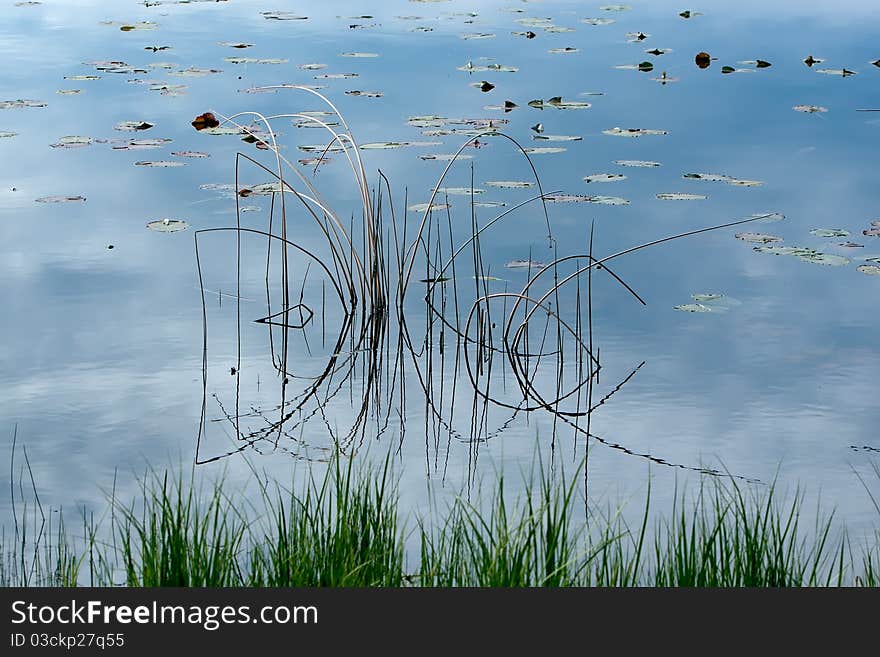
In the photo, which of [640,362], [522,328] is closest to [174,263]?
Result: [522,328]

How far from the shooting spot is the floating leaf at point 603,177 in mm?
7301

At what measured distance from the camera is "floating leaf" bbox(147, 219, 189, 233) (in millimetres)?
6363

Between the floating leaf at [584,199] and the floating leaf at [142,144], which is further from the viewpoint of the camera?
the floating leaf at [142,144]

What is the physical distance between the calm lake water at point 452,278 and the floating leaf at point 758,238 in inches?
0.7

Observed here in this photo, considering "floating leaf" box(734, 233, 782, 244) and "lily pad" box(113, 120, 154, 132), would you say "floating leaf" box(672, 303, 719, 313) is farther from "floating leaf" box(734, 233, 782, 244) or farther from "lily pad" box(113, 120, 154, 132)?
"lily pad" box(113, 120, 154, 132)

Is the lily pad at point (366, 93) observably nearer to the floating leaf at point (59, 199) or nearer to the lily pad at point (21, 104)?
the lily pad at point (21, 104)

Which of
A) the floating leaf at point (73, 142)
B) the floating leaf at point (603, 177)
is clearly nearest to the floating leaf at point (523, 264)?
the floating leaf at point (603, 177)

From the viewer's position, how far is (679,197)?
6980mm

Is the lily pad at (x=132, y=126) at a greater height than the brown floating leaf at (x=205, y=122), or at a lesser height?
lesser

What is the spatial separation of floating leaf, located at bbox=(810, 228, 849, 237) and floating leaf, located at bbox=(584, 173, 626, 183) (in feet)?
4.24

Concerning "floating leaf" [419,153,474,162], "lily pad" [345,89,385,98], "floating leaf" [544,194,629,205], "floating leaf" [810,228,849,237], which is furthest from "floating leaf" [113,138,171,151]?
"floating leaf" [810,228,849,237]

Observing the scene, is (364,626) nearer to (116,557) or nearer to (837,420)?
(116,557)

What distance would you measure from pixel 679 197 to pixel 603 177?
56cm

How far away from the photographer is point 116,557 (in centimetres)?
331
